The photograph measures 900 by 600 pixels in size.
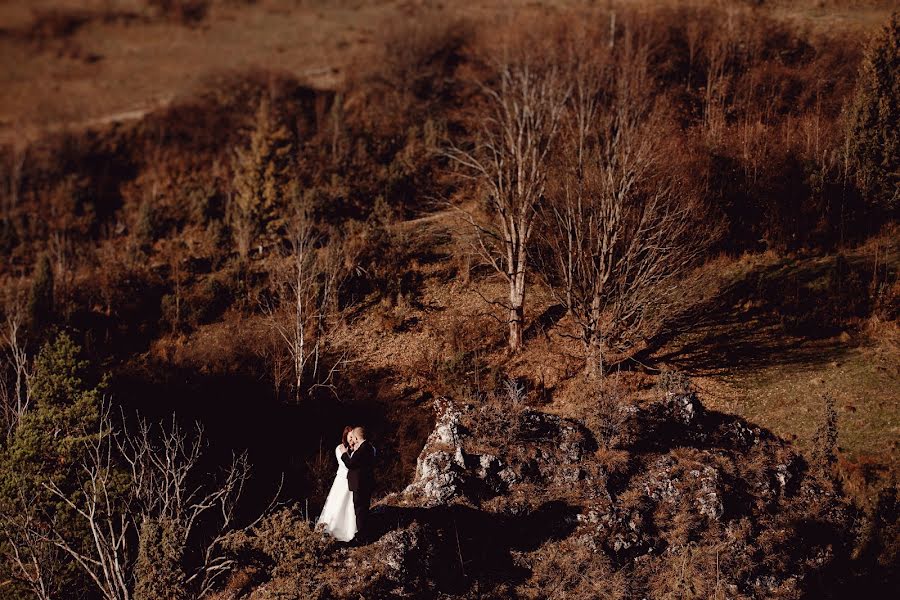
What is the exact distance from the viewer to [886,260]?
18047mm

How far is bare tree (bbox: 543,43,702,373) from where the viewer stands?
14.9 metres

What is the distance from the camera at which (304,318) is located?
19.3 meters

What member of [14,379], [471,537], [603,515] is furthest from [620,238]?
[14,379]

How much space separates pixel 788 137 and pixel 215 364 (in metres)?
21.5

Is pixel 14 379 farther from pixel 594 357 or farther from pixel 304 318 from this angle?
pixel 594 357

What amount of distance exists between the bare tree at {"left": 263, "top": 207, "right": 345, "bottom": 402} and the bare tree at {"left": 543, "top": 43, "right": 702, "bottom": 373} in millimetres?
6765

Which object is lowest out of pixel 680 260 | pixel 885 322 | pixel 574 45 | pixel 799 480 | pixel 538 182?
pixel 799 480

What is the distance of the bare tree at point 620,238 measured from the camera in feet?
49.0

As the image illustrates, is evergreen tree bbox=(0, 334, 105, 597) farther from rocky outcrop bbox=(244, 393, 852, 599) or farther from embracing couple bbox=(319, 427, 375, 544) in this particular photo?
rocky outcrop bbox=(244, 393, 852, 599)

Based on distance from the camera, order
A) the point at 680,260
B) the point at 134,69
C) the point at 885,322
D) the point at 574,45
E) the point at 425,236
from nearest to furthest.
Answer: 1. the point at 885,322
2. the point at 680,260
3. the point at 425,236
4. the point at 574,45
5. the point at 134,69

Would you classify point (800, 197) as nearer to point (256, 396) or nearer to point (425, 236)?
point (425, 236)

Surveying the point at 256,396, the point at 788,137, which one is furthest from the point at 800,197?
the point at 256,396

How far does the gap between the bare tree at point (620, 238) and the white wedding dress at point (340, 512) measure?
27.5 feet

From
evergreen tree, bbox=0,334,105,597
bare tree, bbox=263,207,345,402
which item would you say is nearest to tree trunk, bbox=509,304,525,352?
bare tree, bbox=263,207,345,402
